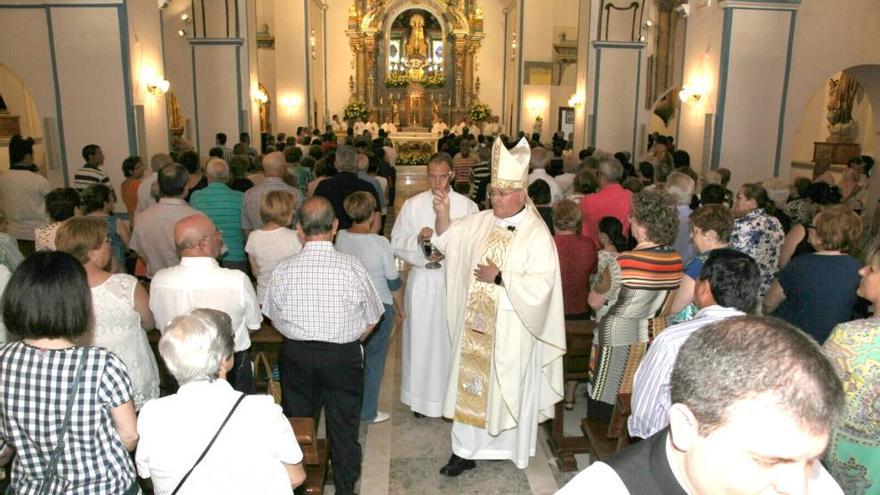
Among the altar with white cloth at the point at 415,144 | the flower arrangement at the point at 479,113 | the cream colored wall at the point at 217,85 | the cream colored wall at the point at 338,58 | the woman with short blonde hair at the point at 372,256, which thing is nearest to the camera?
the woman with short blonde hair at the point at 372,256

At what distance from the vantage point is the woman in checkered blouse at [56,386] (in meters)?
2.21

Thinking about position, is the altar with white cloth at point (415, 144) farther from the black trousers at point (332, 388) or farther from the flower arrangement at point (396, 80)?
the black trousers at point (332, 388)

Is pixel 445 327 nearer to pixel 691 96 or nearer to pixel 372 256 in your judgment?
pixel 372 256

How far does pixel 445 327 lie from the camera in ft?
15.4

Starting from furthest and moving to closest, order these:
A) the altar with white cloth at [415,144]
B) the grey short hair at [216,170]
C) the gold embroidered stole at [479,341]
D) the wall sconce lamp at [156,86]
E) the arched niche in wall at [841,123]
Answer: the altar with white cloth at [415,144] < the arched niche in wall at [841,123] < the wall sconce lamp at [156,86] < the grey short hair at [216,170] < the gold embroidered stole at [479,341]

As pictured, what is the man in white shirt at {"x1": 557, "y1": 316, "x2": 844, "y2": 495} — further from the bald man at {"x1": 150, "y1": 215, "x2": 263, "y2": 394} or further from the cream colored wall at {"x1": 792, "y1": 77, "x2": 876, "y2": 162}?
the cream colored wall at {"x1": 792, "y1": 77, "x2": 876, "y2": 162}

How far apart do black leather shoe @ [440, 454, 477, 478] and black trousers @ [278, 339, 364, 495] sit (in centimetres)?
68

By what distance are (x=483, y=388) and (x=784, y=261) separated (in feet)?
8.96

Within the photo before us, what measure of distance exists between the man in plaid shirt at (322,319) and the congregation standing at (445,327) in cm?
1

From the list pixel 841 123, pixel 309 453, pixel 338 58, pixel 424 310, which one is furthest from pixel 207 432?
pixel 338 58

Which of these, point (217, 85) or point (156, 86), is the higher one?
point (217, 85)

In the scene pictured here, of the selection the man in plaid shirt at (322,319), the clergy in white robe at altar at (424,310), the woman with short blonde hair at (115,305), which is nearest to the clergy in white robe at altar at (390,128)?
the clergy in white robe at altar at (424,310)

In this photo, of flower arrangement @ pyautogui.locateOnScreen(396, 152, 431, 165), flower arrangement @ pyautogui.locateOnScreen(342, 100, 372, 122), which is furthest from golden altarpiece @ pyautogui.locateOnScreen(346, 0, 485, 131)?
flower arrangement @ pyautogui.locateOnScreen(396, 152, 431, 165)

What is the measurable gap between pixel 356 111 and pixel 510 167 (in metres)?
22.0
